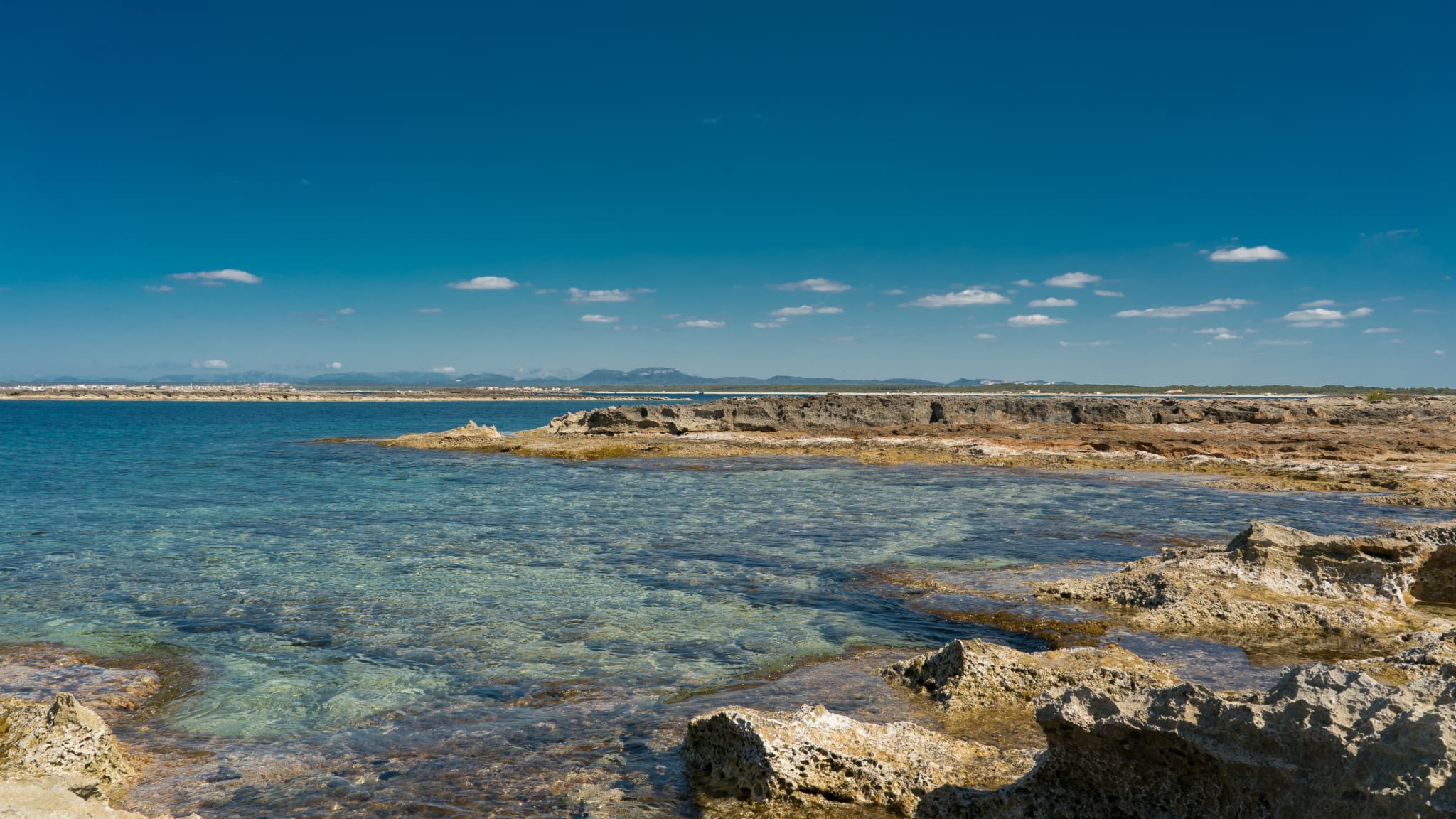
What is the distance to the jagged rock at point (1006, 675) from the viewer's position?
7137mm

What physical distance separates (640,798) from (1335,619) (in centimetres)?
846

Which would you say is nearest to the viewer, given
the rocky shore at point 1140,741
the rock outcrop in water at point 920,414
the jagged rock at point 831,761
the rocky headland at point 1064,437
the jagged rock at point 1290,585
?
the rocky shore at point 1140,741

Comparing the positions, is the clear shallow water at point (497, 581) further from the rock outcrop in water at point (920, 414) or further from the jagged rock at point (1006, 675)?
the rock outcrop in water at point (920, 414)

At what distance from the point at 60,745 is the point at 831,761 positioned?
5.42m

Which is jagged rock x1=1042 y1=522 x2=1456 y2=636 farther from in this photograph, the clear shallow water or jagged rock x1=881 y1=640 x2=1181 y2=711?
jagged rock x1=881 y1=640 x2=1181 y2=711

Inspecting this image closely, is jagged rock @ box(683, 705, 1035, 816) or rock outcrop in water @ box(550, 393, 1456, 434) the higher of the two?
rock outcrop in water @ box(550, 393, 1456, 434)

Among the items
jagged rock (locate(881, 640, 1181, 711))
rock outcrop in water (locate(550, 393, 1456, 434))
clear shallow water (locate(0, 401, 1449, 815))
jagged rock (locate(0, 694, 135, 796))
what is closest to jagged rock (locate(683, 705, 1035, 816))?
clear shallow water (locate(0, 401, 1449, 815))

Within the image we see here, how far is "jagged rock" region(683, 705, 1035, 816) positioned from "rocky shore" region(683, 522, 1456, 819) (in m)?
0.01

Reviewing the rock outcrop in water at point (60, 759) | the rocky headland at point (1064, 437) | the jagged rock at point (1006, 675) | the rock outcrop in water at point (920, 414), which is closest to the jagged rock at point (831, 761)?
the jagged rock at point (1006, 675)

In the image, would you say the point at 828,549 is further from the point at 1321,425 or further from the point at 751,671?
the point at 1321,425

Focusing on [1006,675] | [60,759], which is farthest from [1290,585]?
[60,759]

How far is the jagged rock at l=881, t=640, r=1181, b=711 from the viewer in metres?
7.14

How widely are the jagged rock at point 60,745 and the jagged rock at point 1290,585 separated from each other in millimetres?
10206

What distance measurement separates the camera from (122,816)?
4.91m
